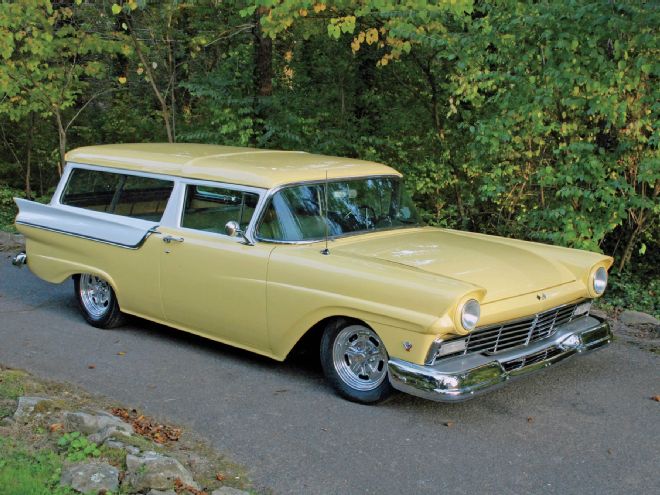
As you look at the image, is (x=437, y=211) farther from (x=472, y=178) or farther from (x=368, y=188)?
(x=368, y=188)

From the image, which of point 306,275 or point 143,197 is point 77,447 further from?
point 143,197

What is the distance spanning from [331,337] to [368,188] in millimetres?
1501

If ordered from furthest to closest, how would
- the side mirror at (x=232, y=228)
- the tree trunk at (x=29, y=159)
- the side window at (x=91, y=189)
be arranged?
the tree trunk at (x=29, y=159), the side window at (x=91, y=189), the side mirror at (x=232, y=228)

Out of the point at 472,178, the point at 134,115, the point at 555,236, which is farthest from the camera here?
the point at 134,115

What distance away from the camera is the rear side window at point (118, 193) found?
21.8 ft

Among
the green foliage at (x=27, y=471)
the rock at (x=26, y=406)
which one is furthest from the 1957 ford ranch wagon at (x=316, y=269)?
the green foliage at (x=27, y=471)

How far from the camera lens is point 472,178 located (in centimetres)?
1055

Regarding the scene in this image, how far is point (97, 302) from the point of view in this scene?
7258 millimetres

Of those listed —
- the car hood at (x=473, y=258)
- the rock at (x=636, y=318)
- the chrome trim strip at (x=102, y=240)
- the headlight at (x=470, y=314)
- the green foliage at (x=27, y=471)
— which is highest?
the car hood at (x=473, y=258)

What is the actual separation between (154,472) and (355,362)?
1.87 metres

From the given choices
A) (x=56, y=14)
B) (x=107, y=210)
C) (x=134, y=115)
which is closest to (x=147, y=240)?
(x=107, y=210)

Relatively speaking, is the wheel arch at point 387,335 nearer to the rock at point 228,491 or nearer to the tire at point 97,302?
the rock at point 228,491

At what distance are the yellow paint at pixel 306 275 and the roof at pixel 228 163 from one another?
1 centimetres

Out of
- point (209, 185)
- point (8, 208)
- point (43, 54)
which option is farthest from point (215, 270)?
point (8, 208)
